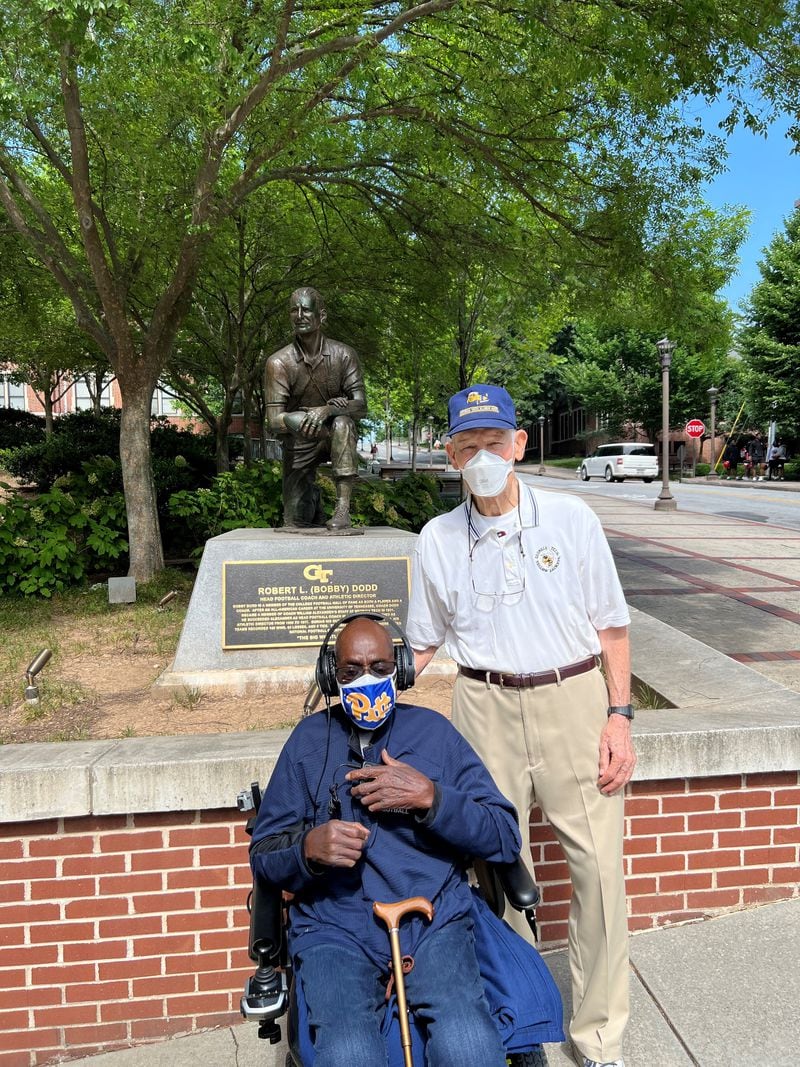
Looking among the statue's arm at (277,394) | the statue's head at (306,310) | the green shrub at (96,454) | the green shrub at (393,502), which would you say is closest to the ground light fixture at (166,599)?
the green shrub at (393,502)

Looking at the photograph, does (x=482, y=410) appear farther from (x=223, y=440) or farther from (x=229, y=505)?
(x=223, y=440)

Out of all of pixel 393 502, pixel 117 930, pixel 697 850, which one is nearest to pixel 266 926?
pixel 117 930

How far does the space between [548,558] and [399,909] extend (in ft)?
3.49

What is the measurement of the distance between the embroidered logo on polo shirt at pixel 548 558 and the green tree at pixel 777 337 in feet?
115

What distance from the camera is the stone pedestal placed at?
210 inches

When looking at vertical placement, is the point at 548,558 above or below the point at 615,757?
above

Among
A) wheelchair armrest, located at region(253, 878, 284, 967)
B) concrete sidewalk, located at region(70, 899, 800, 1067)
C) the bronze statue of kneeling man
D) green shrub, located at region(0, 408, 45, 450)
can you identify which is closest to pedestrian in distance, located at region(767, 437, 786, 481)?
green shrub, located at region(0, 408, 45, 450)

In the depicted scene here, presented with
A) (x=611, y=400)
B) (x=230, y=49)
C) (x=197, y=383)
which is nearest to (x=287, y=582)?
(x=230, y=49)

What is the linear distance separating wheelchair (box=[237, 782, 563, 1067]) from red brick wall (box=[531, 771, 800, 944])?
806mm

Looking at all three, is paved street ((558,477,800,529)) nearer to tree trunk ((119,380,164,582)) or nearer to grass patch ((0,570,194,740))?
tree trunk ((119,380,164,582))

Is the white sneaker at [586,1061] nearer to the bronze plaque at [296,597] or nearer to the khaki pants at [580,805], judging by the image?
the khaki pants at [580,805]

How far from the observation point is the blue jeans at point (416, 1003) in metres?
1.79

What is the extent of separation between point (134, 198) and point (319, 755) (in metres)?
A: 8.48

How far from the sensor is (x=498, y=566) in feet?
7.97
